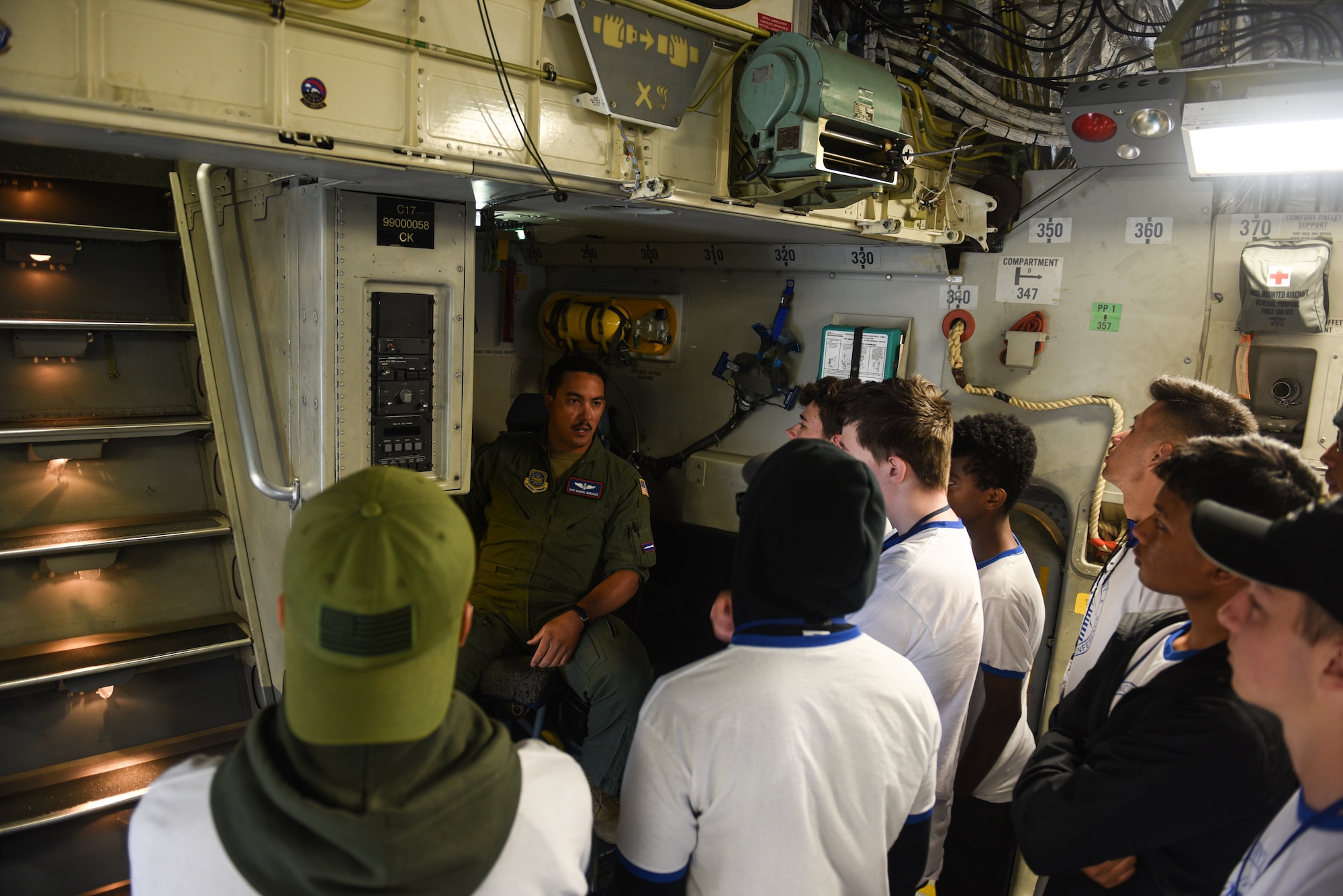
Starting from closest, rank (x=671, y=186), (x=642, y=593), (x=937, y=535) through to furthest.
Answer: (x=937, y=535), (x=671, y=186), (x=642, y=593)

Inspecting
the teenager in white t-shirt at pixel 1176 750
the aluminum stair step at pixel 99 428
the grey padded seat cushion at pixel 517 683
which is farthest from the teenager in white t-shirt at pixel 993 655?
the aluminum stair step at pixel 99 428

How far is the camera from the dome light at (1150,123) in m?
2.80

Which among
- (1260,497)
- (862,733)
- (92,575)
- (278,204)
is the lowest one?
(92,575)

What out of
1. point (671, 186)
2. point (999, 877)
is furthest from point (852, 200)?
point (999, 877)

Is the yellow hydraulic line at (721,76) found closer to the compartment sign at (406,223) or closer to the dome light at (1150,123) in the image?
the compartment sign at (406,223)

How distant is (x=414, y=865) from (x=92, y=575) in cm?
267

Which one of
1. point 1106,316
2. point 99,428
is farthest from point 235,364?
point 1106,316

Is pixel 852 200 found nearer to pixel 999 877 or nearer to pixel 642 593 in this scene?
pixel 999 877

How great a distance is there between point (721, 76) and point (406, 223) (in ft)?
3.53

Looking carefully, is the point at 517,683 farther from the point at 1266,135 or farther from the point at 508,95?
the point at 1266,135

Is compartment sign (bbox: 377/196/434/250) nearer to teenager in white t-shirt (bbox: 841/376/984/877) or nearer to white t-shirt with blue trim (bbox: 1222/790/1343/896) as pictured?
teenager in white t-shirt (bbox: 841/376/984/877)

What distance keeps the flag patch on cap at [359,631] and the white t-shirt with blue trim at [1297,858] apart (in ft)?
3.73

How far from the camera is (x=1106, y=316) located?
3486 millimetres

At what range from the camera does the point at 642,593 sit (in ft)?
16.3
